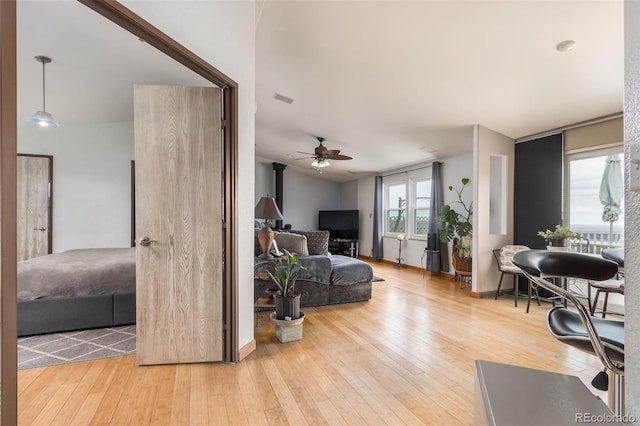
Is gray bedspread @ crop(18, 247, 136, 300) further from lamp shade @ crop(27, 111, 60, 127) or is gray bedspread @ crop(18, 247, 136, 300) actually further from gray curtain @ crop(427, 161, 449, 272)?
gray curtain @ crop(427, 161, 449, 272)

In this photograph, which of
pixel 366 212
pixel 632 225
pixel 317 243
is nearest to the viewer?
pixel 632 225

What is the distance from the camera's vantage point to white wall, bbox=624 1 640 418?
2.22 ft

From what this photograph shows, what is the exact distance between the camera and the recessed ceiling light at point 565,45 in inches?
96.4

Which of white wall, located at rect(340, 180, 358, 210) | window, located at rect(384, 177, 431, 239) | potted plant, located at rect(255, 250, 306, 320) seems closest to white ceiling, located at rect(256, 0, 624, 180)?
window, located at rect(384, 177, 431, 239)

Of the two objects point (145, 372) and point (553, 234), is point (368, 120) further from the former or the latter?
point (145, 372)

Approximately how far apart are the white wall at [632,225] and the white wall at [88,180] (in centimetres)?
574

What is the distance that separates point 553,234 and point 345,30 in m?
3.47

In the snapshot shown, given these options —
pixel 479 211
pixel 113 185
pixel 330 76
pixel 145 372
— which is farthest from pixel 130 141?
pixel 479 211

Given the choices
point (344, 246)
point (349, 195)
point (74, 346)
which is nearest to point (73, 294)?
point (74, 346)

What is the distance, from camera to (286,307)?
273cm

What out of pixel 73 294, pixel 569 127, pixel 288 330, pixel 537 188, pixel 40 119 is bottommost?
pixel 288 330

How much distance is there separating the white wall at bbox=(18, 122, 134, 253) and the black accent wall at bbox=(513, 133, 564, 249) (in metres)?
6.20

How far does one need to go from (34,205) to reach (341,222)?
6.62 meters

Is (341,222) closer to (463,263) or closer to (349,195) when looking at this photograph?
(349,195)
